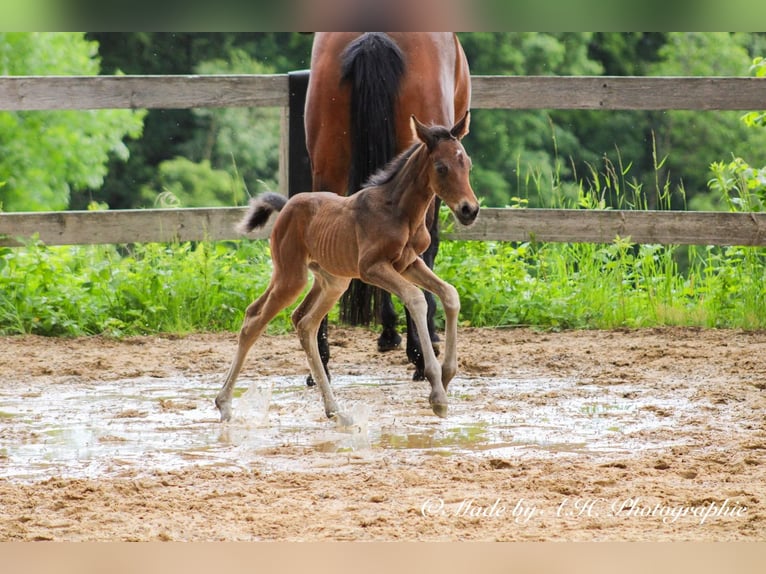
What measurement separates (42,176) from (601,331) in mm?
15749

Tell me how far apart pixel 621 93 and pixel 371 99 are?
3.10 metres

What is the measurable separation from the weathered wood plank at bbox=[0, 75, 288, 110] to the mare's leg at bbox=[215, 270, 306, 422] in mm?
3433

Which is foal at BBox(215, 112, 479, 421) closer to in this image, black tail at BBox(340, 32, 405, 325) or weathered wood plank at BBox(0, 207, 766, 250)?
black tail at BBox(340, 32, 405, 325)

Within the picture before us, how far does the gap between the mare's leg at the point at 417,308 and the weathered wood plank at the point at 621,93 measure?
3786 mm

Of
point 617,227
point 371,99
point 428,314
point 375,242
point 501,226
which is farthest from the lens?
point 501,226

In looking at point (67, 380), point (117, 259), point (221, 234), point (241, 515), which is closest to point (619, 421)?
point (241, 515)

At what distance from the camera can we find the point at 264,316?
479 cm

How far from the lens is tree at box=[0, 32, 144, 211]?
2000 centimetres

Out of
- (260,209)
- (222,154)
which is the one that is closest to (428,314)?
(260,209)

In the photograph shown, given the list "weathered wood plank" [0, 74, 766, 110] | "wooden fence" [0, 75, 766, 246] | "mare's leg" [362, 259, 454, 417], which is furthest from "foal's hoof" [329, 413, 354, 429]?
"weathered wood plank" [0, 74, 766, 110]

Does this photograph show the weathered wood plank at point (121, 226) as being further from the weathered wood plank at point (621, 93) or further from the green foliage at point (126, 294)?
the weathered wood plank at point (621, 93)

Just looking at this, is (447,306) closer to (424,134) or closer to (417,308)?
(417,308)

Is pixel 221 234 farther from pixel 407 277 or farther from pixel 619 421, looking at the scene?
pixel 619 421

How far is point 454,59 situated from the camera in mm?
6004
